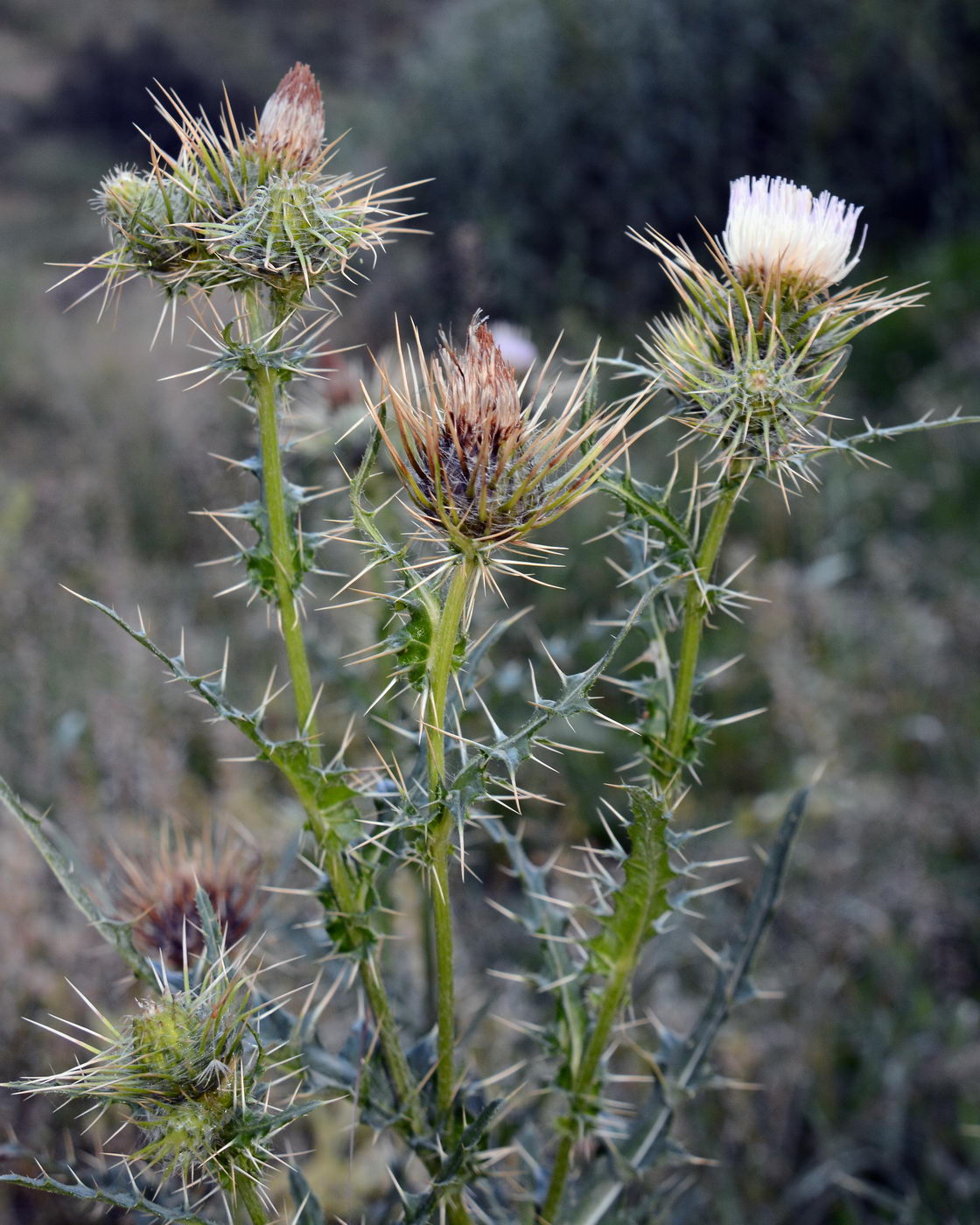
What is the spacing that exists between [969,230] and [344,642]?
831 centimetres

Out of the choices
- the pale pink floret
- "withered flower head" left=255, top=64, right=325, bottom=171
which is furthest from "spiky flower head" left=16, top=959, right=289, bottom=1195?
the pale pink floret

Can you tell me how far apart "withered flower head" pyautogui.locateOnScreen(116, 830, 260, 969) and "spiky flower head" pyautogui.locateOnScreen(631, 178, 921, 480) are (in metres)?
1.16

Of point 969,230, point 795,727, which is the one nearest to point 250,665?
point 795,727

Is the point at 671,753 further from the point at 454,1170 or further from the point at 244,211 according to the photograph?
the point at 244,211

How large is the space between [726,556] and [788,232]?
14.1 feet

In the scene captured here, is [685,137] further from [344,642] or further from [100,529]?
[344,642]

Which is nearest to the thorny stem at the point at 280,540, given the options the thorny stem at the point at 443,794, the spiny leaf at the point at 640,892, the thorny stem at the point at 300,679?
the thorny stem at the point at 300,679

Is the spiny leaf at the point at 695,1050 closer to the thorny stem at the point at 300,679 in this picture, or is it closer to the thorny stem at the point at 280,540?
the thorny stem at the point at 300,679

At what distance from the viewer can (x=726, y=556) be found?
5.53m

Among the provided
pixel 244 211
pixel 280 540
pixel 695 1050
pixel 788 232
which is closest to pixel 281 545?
pixel 280 540

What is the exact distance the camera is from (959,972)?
345cm

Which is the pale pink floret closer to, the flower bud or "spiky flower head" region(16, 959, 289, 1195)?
the flower bud

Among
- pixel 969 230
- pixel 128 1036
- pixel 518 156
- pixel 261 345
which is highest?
pixel 518 156

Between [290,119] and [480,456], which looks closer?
[480,456]
